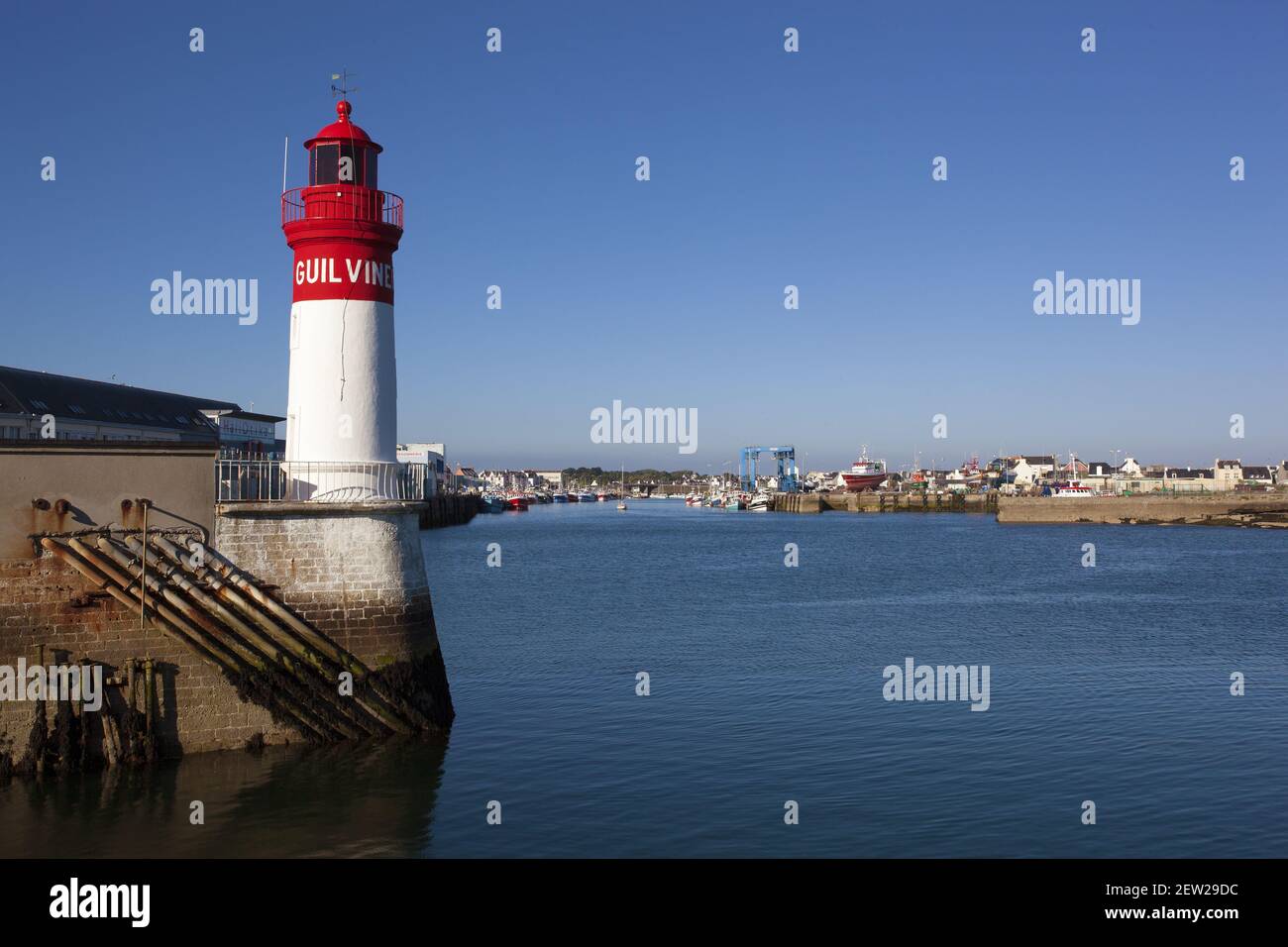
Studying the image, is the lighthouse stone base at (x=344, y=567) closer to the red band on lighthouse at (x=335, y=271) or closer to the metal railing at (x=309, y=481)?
the metal railing at (x=309, y=481)

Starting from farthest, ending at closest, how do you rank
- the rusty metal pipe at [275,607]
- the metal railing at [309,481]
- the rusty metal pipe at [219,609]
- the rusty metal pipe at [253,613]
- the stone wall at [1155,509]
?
the stone wall at [1155,509]
the metal railing at [309,481]
the rusty metal pipe at [275,607]
the rusty metal pipe at [253,613]
the rusty metal pipe at [219,609]

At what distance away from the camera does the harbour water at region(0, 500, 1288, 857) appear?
14281 millimetres

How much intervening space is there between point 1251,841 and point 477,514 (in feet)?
530

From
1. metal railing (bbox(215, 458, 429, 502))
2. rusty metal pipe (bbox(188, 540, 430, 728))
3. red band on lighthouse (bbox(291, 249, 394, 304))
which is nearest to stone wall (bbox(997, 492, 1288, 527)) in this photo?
metal railing (bbox(215, 458, 429, 502))

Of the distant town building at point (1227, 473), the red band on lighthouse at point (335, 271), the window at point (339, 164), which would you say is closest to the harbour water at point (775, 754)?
the red band on lighthouse at point (335, 271)

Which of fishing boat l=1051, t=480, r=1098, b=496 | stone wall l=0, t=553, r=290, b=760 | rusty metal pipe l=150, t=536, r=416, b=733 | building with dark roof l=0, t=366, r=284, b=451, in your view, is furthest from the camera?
fishing boat l=1051, t=480, r=1098, b=496

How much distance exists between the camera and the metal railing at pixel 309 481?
A: 683 inches

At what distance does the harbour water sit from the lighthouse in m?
4.81

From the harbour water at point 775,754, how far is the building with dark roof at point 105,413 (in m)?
14.6

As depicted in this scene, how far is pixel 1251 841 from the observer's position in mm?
14250

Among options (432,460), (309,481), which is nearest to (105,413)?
(309,481)

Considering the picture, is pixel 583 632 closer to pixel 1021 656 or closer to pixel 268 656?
pixel 1021 656

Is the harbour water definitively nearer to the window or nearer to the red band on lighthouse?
the red band on lighthouse
